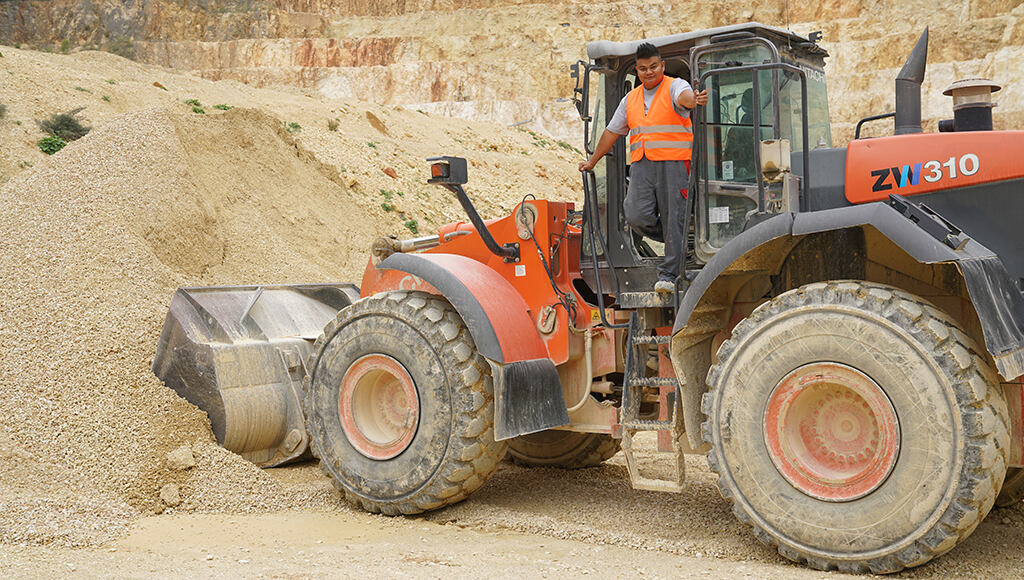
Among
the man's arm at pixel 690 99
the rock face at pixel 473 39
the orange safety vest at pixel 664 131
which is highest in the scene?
the rock face at pixel 473 39

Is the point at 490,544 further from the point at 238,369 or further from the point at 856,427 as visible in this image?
the point at 238,369

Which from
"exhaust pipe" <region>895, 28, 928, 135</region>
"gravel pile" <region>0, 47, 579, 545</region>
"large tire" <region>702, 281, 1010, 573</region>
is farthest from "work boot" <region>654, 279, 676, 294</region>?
"gravel pile" <region>0, 47, 579, 545</region>

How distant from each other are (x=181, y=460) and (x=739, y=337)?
3.75 metres

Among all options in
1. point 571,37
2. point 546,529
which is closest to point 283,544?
point 546,529

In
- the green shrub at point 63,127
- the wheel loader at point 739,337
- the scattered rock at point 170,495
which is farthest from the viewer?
the green shrub at point 63,127

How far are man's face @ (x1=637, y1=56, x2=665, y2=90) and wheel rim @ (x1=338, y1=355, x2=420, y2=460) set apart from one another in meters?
2.23

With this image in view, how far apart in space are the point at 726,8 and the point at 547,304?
3997 centimetres

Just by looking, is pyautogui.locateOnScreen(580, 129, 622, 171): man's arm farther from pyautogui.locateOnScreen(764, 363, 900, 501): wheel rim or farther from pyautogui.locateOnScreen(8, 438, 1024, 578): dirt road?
pyautogui.locateOnScreen(8, 438, 1024, 578): dirt road

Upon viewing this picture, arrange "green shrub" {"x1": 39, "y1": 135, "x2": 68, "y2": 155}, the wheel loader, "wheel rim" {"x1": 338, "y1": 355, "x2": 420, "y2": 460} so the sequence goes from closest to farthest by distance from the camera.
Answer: the wheel loader
"wheel rim" {"x1": 338, "y1": 355, "x2": 420, "y2": 460}
"green shrub" {"x1": 39, "y1": 135, "x2": 68, "y2": 155}

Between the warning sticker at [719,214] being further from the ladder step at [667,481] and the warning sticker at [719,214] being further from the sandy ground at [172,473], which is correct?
the sandy ground at [172,473]

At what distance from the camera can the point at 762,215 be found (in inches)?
201

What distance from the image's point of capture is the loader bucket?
6.96 m

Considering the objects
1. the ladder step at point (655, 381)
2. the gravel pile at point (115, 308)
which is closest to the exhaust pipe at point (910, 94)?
the ladder step at point (655, 381)

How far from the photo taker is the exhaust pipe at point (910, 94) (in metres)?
5.20
